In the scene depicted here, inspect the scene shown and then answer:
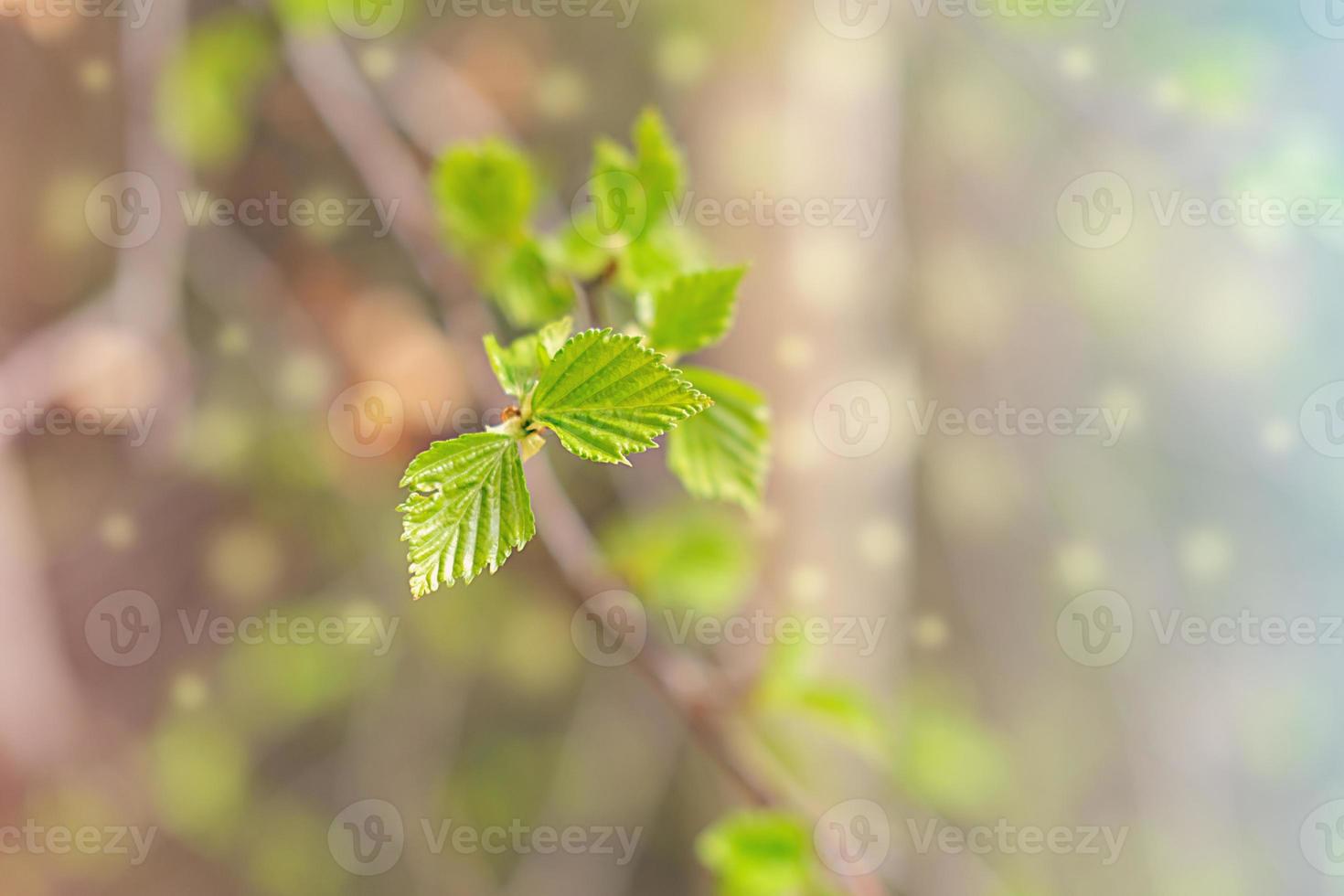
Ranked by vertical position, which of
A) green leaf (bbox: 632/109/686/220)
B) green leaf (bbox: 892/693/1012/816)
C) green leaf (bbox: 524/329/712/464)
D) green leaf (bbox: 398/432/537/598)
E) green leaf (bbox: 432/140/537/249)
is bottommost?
green leaf (bbox: 892/693/1012/816)

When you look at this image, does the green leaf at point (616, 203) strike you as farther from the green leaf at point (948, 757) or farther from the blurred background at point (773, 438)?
the green leaf at point (948, 757)

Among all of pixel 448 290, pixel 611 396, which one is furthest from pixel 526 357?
pixel 448 290

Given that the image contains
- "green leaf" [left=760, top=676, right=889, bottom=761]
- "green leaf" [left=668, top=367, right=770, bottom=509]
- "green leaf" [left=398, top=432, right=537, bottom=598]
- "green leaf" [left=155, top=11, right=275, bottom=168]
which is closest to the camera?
"green leaf" [left=398, top=432, right=537, bottom=598]

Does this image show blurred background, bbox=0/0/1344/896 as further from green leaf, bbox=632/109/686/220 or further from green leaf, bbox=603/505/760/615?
green leaf, bbox=632/109/686/220

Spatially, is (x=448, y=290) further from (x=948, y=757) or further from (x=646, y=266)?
(x=948, y=757)

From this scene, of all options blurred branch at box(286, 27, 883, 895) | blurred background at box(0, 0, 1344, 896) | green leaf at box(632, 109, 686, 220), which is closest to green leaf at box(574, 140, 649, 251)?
green leaf at box(632, 109, 686, 220)

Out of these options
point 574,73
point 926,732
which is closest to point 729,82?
point 574,73

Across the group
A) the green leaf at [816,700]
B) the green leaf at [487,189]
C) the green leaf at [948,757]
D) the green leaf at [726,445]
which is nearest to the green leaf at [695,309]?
the green leaf at [726,445]

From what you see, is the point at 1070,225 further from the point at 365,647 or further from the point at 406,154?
the point at 365,647
